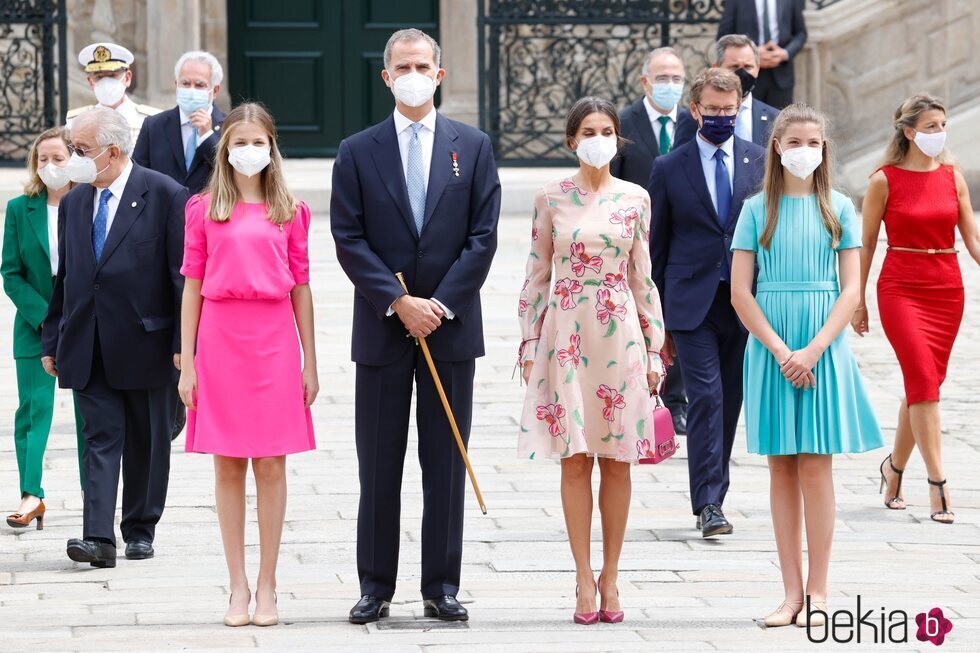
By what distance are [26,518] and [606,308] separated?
2.95 meters

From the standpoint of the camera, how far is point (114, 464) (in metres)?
7.46

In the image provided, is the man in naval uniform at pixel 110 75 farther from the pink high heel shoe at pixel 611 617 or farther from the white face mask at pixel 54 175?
the pink high heel shoe at pixel 611 617

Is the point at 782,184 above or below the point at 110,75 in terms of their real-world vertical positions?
below

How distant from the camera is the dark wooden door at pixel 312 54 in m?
20.4

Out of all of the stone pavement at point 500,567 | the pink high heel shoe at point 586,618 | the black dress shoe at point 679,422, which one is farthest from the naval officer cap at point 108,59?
the pink high heel shoe at point 586,618

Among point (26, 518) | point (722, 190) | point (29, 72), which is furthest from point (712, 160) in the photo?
point (29, 72)

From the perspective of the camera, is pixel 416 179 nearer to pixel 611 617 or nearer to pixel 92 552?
pixel 611 617

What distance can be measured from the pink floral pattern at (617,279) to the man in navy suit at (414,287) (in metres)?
0.41

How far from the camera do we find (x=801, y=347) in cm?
645

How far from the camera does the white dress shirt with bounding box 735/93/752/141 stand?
9.03m

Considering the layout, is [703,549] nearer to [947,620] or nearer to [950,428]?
[947,620]

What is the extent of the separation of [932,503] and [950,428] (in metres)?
1.93

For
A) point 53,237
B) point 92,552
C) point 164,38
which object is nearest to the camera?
point 92,552

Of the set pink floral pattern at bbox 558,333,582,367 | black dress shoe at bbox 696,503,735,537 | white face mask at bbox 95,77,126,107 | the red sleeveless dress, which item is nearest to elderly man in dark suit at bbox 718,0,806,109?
white face mask at bbox 95,77,126,107
